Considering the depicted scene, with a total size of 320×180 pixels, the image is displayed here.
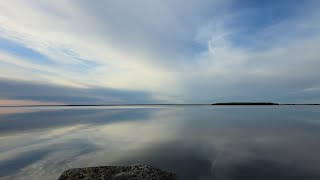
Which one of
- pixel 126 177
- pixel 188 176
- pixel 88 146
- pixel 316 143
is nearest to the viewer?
pixel 126 177

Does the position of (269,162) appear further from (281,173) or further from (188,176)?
(188,176)

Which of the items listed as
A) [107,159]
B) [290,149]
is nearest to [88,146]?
[107,159]

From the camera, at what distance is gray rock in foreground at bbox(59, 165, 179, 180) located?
1066cm

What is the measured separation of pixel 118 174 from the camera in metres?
11.0

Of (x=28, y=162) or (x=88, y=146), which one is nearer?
(x=28, y=162)

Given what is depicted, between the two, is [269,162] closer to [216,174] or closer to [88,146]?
[216,174]

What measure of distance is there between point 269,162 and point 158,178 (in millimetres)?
9264

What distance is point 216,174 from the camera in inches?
542

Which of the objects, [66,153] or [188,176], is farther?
[66,153]

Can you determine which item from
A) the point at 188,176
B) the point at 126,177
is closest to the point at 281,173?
the point at 188,176

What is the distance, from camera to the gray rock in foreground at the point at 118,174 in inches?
420

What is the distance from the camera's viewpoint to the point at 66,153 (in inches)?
773

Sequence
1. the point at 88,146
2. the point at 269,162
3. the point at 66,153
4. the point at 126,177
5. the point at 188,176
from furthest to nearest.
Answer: the point at 88,146, the point at 66,153, the point at 269,162, the point at 188,176, the point at 126,177

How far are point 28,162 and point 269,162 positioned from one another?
16.2 m
